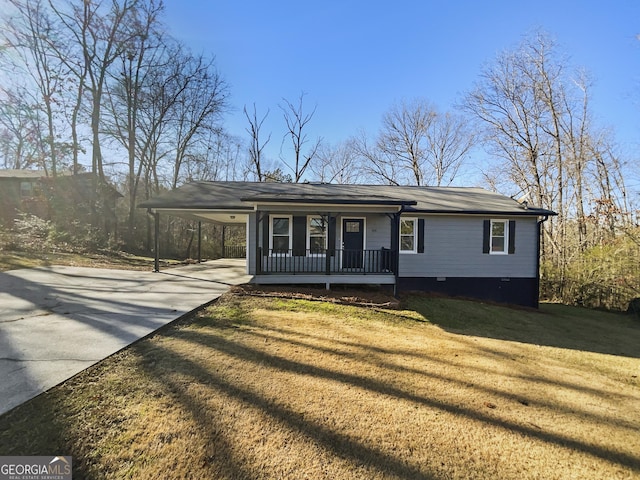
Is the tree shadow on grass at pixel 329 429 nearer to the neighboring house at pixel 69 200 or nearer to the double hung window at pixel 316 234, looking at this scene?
the double hung window at pixel 316 234

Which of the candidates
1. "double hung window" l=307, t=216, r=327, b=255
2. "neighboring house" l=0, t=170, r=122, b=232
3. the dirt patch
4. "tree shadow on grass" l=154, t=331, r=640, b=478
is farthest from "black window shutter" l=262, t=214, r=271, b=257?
"neighboring house" l=0, t=170, r=122, b=232

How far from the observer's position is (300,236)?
10.5 meters

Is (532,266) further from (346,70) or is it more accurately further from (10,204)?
(10,204)

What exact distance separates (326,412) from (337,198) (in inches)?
265

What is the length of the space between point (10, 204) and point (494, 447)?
32.1 metres

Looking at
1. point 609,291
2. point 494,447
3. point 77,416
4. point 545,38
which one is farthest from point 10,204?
point 545,38

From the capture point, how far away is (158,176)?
2417 centimetres

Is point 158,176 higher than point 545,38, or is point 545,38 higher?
point 545,38

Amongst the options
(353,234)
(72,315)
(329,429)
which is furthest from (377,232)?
(72,315)

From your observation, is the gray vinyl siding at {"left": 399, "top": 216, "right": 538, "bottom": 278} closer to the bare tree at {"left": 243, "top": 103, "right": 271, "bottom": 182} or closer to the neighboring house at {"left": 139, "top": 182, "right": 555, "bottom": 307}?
the neighboring house at {"left": 139, "top": 182, "right": 555, "bottom": 307}

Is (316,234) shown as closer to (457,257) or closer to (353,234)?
(353,234)

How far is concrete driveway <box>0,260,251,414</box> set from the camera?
3.15 meters

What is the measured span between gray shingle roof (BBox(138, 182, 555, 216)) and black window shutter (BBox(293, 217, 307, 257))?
3.15 feet

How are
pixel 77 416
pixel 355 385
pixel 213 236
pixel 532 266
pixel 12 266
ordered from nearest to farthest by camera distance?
pixel 77 416, pixel 355 385, pixel 12 266, pixel 532 266, pixel 213 236
